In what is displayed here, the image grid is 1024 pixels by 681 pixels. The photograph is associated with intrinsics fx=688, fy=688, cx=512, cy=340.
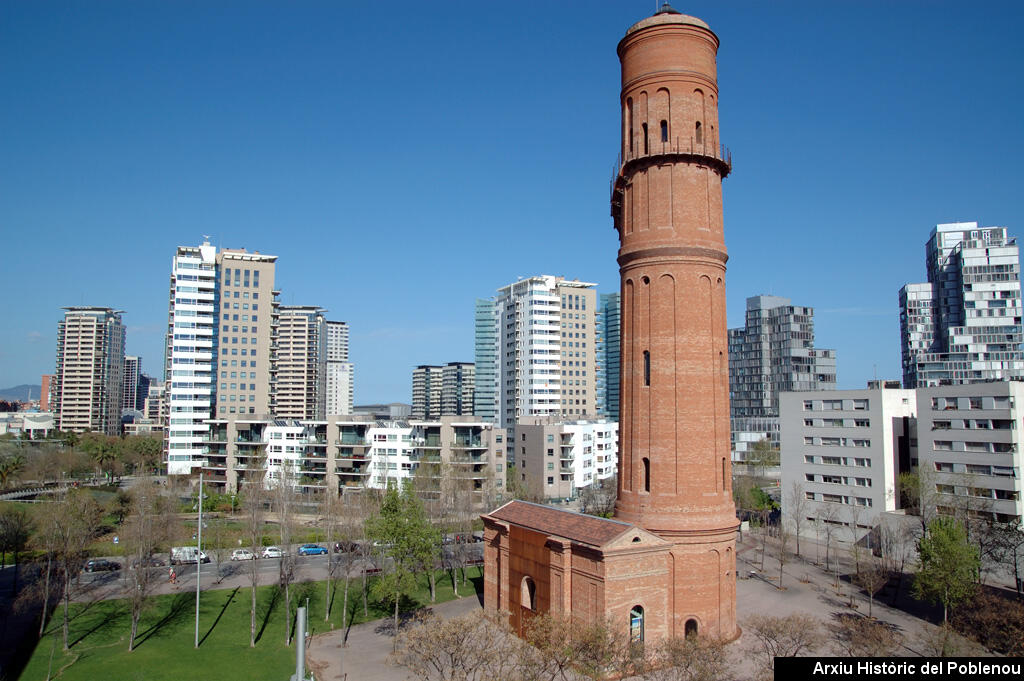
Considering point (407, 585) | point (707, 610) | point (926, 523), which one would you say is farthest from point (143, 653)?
point (926, 523)

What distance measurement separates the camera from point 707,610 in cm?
3044

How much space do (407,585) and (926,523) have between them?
3504 cm

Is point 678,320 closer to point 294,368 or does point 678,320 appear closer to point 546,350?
point 546,350

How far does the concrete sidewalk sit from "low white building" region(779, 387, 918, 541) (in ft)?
121

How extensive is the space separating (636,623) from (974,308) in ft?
362

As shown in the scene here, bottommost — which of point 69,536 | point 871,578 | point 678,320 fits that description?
point 871,578

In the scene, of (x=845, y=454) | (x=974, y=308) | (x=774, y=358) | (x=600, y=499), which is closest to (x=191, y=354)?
(x=600, y=499)

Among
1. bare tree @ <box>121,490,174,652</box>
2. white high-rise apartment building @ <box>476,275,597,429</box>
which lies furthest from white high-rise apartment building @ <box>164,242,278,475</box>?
bare tree @ <box>121,490,174,652</box>

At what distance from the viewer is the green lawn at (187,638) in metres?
31.7

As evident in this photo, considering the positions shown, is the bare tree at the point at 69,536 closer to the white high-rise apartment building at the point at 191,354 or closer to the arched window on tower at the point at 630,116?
the arched window on tower at the point at 630,116

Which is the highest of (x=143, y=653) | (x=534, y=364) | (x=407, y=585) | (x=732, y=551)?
(x=534, y=364)

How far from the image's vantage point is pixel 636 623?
2852cm

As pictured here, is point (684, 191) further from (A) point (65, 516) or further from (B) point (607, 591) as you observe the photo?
(A) point (65, 516)

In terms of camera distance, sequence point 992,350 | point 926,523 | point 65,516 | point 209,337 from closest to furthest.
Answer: point 65,516, point 926,523, point 209,337, point 992,350
